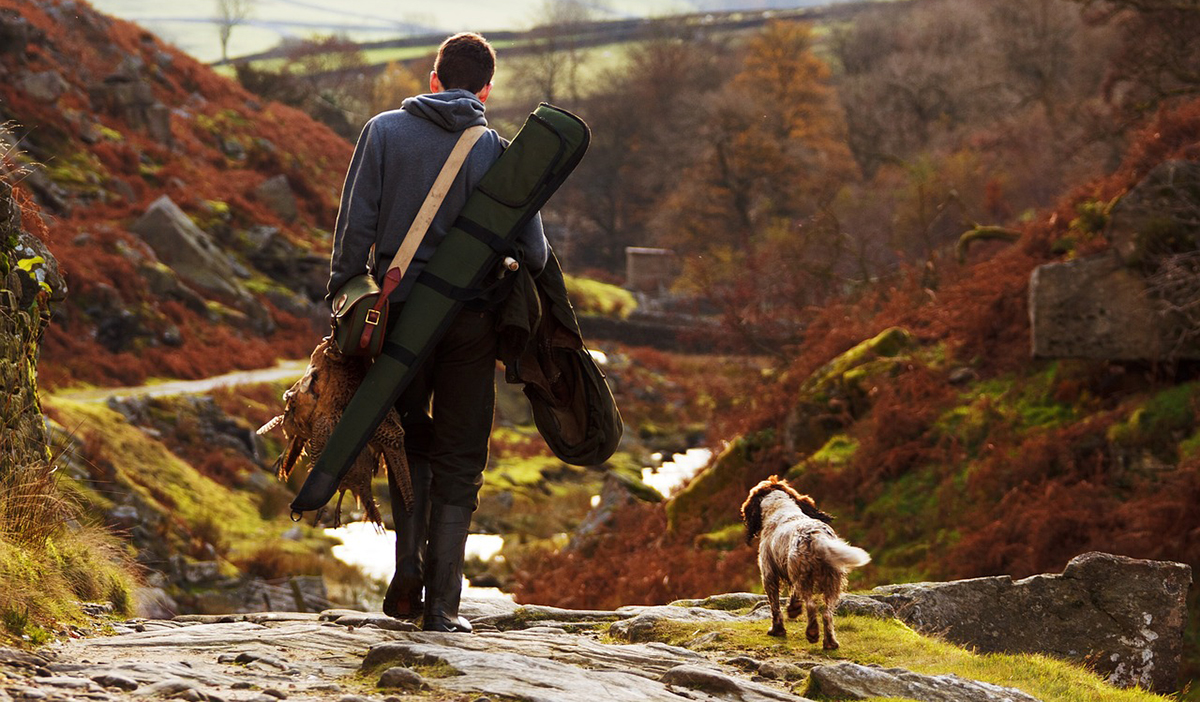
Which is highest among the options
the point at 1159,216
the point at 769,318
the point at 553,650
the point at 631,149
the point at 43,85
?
the point at 631,149

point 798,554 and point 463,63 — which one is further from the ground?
point 463,63

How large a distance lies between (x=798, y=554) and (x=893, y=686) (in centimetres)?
95

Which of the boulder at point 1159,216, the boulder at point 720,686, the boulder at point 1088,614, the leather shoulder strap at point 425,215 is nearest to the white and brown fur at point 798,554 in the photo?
the boulder at point 720,686

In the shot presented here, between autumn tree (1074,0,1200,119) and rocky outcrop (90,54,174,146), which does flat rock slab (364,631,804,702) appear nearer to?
autumn tree (1074,0,1200,119)

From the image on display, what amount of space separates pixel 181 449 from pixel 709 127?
3589cm

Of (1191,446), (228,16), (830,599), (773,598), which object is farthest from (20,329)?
(228,16)

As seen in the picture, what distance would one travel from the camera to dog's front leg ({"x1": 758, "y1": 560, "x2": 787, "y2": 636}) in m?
6.37

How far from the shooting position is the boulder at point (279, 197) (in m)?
39.6

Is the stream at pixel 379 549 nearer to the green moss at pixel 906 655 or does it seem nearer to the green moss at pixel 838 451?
the green moss at pixel 838 451

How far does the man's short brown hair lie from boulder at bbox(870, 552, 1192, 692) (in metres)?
3.96

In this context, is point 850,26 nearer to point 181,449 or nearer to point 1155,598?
point 181,449

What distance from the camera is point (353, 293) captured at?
546cm

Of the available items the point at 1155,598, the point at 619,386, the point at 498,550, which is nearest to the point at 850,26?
the point at 619,386

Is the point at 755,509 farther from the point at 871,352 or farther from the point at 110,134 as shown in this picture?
the point at 110,134
